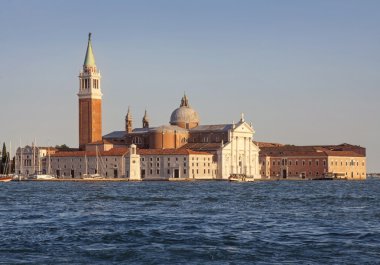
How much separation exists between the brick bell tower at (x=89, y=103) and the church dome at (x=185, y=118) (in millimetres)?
11372

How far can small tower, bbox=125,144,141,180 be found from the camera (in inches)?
4050

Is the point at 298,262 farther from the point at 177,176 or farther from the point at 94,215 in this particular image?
the point at 177,176

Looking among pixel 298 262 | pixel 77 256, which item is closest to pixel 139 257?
pixel 77 256

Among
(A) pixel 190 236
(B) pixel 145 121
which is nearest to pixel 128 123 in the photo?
(B) pixel 145 121

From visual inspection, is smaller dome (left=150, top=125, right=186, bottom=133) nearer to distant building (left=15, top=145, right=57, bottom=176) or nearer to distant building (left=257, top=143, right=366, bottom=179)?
distant building (left=257, top=143, right=366, bottom=179)

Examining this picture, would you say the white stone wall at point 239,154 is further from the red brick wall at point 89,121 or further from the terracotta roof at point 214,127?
the red brick wall at point 89,121

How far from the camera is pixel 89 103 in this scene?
4331 inches

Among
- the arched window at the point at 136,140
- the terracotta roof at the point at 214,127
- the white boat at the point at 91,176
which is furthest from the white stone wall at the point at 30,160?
the terracotta roof at the point at 214,127

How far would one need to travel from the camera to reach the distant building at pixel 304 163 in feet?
371

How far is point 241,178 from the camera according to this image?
102 m

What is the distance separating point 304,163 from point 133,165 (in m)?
24.7

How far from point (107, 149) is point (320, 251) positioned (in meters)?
90.1

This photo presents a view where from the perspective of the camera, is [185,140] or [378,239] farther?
[185,140]

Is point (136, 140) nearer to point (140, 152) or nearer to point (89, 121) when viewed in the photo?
point (89, 121)
